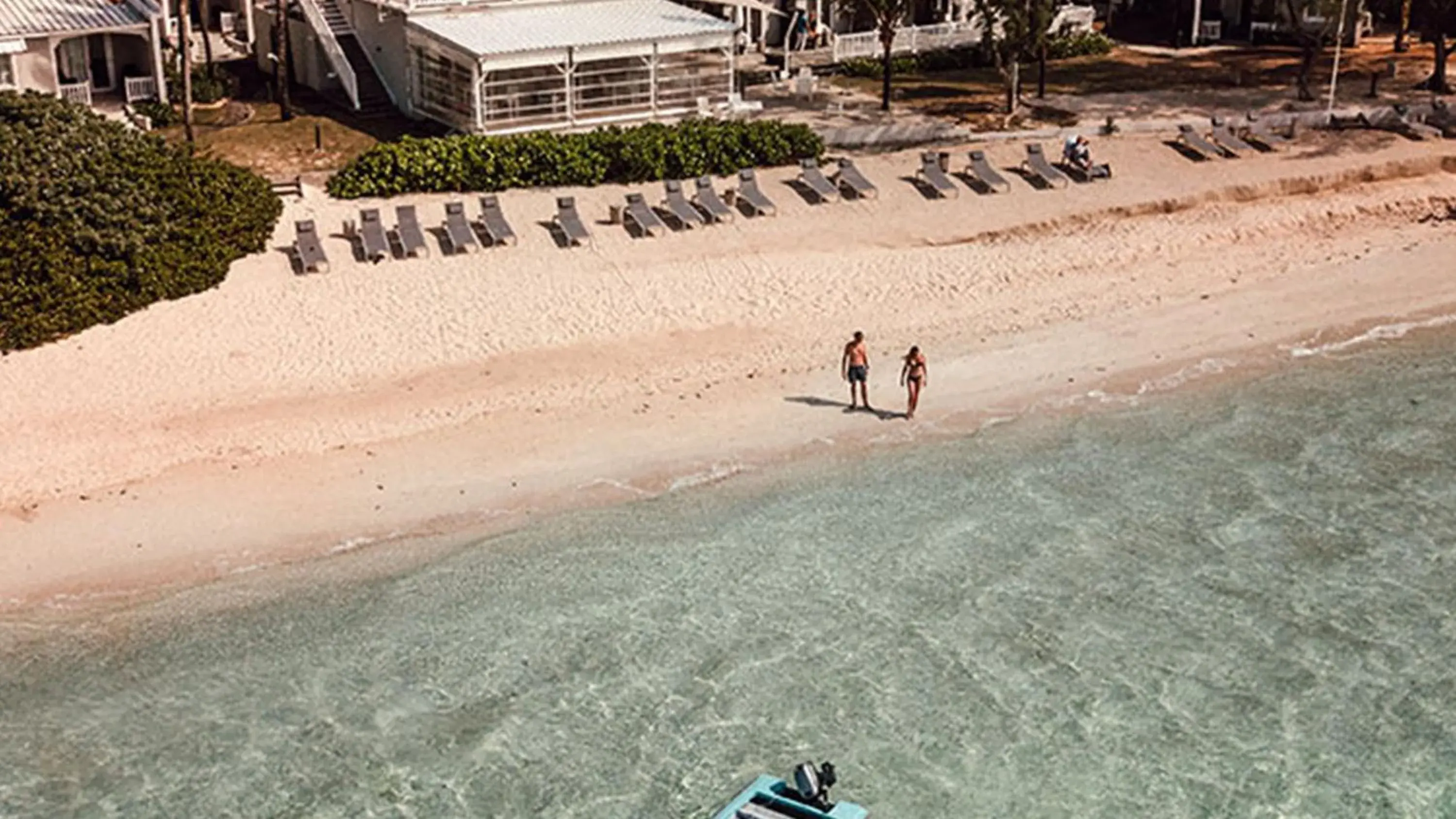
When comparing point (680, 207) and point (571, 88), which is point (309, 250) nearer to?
point (680, 207)

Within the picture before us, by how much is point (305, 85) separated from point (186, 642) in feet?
88.1

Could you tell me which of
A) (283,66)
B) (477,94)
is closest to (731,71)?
(477,94)

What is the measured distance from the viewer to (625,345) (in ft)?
116

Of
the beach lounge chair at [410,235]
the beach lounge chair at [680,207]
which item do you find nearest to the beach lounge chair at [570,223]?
the beach lounge chair at [680,207]

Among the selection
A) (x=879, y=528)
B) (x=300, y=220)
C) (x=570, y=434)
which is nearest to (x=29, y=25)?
(x=300, y=220)

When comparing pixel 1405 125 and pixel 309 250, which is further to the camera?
pixel 1405 125

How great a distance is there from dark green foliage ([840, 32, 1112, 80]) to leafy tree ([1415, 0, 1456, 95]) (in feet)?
32.2

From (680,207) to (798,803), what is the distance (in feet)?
74.8

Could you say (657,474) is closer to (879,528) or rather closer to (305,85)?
(879,528)

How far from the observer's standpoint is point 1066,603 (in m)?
27.7

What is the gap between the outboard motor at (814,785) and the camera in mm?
19547

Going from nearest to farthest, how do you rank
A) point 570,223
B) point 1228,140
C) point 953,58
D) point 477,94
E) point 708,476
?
1. point 708,476
2. point 570,223
3. point 477,94
4. point 1228,140
5. point 953,58

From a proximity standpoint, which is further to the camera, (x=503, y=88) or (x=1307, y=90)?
(x=1307, y=90)

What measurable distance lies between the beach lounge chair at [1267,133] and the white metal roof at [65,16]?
2857 cm
